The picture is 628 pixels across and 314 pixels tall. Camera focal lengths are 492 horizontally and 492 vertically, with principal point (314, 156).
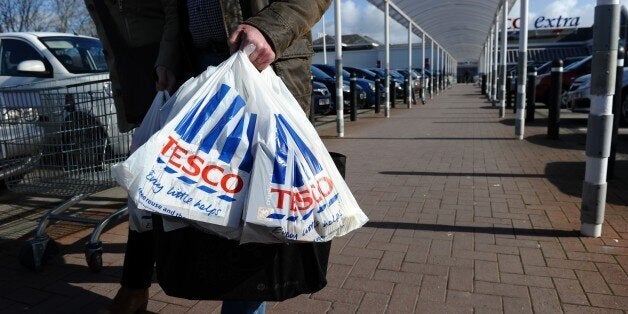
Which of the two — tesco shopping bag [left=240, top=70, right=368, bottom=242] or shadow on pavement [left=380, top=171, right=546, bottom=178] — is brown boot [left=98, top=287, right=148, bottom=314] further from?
shadow on pavement [left=380, top=171, right=546, bottom=178]

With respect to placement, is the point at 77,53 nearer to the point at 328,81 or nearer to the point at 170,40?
the point at 170,40

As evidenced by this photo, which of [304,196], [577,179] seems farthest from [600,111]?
[304,196]

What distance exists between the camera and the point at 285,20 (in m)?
1.70

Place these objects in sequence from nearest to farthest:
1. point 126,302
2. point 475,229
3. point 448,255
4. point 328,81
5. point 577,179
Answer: point 126,302 → point 448,255 → point 475,229 → point 577,179 → point 328,81

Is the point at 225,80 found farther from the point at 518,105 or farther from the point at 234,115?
the point at 518,105

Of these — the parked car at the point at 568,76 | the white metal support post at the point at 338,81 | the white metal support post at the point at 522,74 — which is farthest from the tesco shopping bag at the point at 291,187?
the parked car at the point at 568,76

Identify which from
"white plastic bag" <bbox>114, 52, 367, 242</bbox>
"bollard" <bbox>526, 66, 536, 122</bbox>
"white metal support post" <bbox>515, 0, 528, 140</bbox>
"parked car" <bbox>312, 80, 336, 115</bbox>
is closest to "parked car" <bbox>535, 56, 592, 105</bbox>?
"bollard" <bbox>526, 66, 536, 122</bbox>

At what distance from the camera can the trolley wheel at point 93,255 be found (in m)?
3.00

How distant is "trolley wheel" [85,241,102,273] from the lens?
3.00 meters

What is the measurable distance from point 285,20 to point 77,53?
204 inches

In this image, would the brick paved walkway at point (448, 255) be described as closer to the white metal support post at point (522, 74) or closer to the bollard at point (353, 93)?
the white metal support post at point (522, 74)

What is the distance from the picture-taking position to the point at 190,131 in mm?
1471

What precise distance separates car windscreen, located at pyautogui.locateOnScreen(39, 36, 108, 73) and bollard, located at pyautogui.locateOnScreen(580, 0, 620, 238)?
5094 mm

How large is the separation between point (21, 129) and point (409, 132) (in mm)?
7821
